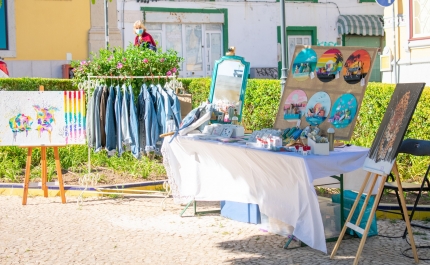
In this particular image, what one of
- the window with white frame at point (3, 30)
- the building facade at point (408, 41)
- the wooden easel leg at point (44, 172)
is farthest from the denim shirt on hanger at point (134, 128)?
the window with white frame at point (3, 30)

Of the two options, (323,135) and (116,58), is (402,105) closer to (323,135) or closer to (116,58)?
(323,135)

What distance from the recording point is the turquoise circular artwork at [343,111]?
19.8ft

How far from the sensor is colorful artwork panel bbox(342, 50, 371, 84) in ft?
19.8

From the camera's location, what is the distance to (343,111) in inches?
240

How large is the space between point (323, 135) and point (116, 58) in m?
5.13

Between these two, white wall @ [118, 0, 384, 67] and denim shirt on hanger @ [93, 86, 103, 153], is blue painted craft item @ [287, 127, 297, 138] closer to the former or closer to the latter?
denim shirt on hanger @ [93, 86, 103, 153]

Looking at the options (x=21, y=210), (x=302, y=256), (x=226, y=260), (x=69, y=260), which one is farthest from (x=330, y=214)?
(x=21, y=210)

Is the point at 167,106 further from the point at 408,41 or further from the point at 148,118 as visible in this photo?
the point at 408,41

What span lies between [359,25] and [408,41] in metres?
8.32

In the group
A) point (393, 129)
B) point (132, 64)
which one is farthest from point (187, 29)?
point (393, 129)

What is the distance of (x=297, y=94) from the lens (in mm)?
6555

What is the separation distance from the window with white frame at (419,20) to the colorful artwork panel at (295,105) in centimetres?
808

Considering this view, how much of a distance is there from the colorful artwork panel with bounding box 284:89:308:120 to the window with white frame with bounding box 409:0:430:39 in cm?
808

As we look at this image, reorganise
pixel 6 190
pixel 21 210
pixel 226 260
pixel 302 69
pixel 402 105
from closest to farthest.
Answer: pixel 402 105, pixel 226 260, pixel 302 69, pixel 21 210, pixel 6 190
